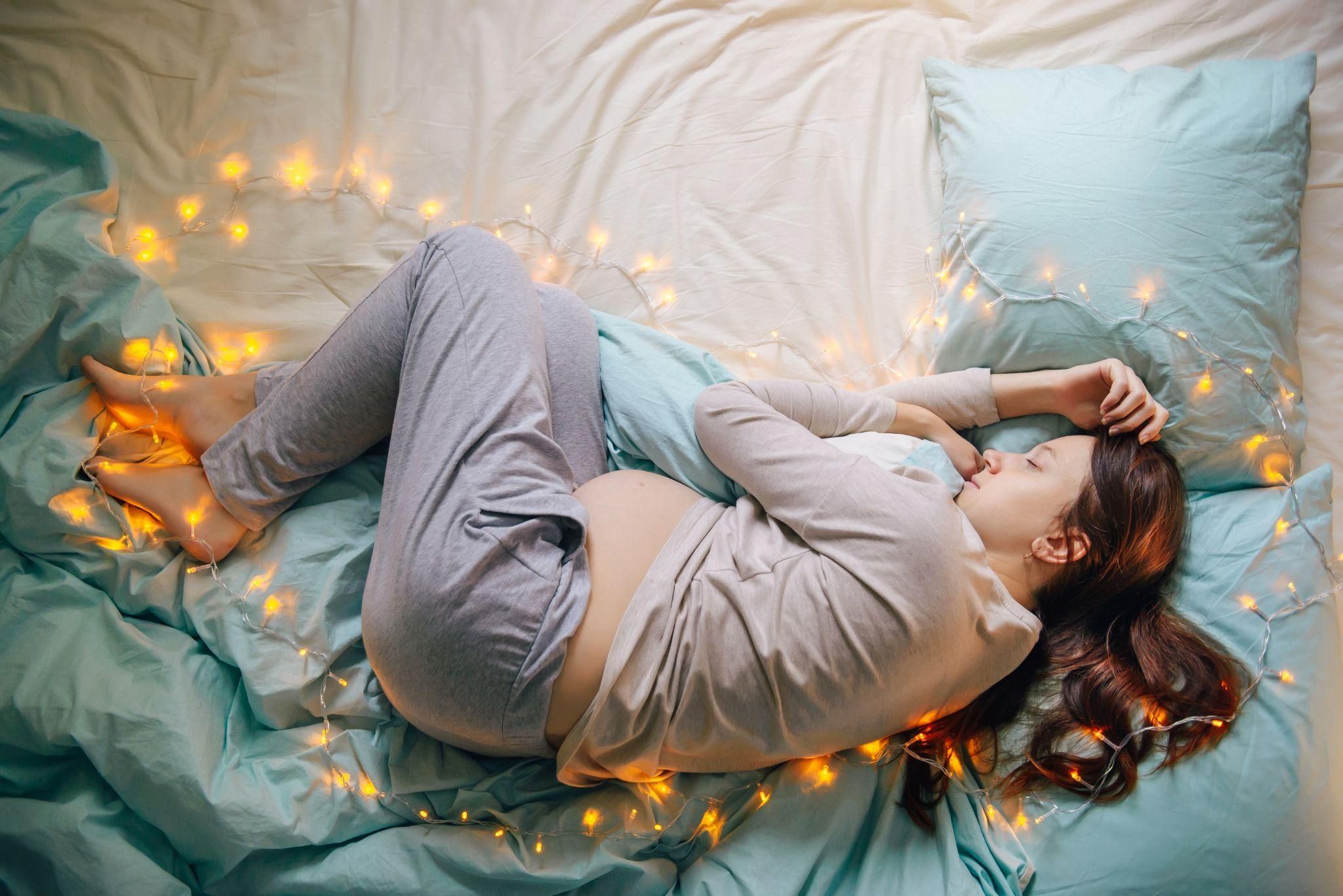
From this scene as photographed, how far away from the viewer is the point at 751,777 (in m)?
1.23

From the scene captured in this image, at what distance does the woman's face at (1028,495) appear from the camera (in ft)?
3.94

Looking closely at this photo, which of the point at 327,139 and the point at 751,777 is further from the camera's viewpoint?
the point at 327,139

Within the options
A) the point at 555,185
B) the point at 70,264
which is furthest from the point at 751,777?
the point at 70,264

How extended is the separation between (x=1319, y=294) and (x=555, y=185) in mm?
1369

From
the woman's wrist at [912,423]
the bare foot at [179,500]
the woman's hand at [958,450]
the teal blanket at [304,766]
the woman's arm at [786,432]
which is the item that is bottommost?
the teal blanket at [304,766]

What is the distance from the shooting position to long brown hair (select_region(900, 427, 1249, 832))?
1.19 meters

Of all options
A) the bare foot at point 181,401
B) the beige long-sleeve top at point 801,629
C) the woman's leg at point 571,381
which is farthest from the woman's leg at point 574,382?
the bare foot at point 181,401

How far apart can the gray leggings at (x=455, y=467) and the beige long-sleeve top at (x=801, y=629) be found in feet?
0.35

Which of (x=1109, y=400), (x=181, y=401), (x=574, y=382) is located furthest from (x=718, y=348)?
(x=181, y=401)

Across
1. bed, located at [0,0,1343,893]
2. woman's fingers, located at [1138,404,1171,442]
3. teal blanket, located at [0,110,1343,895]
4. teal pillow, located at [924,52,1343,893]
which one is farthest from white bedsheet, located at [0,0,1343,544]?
woman's fingers, located at [1138,404,1171,442]

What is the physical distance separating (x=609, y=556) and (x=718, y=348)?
50 cm

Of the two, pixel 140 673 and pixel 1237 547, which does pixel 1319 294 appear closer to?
pixel 1237 547

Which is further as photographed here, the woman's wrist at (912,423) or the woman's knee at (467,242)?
the woman's wrist at (912,423)

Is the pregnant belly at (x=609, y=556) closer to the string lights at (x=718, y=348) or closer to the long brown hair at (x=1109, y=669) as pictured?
the string lights at (x=718, y=348)
